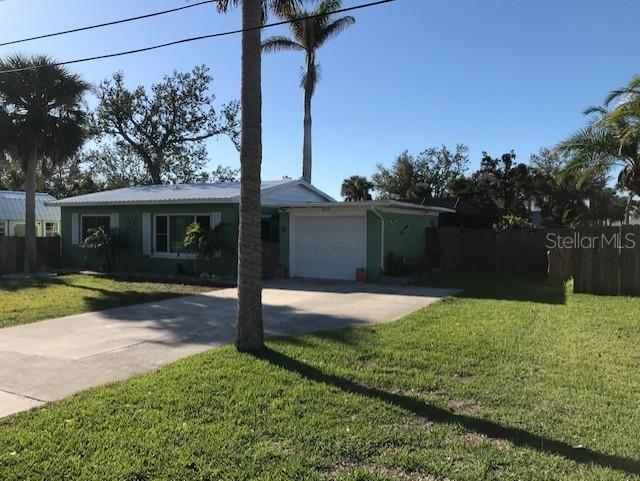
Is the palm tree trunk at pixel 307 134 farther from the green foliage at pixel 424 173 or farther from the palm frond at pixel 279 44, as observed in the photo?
the green foliage at pixel 424 173

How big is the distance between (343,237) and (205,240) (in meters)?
4.23

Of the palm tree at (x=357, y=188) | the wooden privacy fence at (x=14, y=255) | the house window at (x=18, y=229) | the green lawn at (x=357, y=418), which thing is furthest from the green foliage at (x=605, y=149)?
the house window at (x=18, y=229)

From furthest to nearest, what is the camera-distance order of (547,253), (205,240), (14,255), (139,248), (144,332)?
(14,255)
(139,248)
(547,253)
(205,240)
(144,332)

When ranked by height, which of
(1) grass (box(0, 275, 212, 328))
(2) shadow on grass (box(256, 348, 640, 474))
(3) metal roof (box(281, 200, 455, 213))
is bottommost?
(2) shadow on grass (box(256, 348, 640, 474))

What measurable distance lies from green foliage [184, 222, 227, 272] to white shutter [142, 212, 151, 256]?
2630 millimetres

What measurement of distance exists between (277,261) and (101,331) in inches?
375

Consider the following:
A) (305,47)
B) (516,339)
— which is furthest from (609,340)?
(305,47)

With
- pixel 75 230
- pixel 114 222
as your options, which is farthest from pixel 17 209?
pixel 114 222

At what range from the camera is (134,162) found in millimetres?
38250

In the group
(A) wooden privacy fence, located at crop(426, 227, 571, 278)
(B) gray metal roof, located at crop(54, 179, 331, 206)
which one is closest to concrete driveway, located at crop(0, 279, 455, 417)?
(B) gray metal roof, located at crop(54, 179, 331, 206)

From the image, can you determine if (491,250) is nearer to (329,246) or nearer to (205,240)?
(329,246)

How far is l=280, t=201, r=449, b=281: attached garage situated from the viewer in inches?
632

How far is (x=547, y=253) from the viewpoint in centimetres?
1752

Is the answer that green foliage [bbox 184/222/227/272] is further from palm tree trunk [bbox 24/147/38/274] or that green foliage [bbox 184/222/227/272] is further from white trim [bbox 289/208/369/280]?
palm tree trunk [bbox 24/147/38/274]
